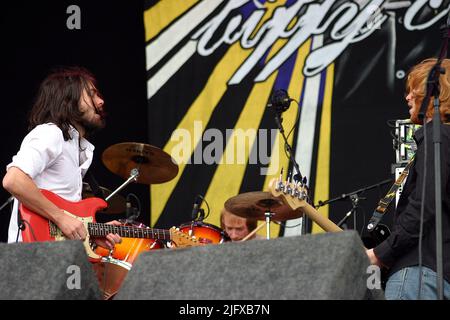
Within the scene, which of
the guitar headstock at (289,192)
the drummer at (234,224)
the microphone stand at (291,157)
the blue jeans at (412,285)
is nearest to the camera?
the blue jeans at (412,285)

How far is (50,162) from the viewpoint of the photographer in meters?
4.86

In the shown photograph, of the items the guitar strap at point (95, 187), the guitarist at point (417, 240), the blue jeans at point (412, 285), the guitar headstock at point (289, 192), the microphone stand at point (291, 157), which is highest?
the microphone stand at point (291, 157)

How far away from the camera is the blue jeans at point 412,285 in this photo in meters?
3.63

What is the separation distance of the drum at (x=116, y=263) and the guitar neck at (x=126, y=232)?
0.29 ft

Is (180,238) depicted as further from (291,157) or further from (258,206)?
(291,157)

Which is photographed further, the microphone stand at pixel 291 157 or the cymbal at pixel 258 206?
the cymbal at pixel 258 206

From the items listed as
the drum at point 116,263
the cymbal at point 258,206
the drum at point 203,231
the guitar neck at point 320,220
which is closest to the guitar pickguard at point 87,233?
the drum at point 116,263

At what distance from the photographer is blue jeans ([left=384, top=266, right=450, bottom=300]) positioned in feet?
11.9

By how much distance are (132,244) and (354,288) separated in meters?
3.30

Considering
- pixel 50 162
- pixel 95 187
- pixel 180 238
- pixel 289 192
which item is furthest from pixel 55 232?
pixel 289 192

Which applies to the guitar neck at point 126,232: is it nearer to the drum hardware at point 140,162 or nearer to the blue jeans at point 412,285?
the drum hardware at point 140,162

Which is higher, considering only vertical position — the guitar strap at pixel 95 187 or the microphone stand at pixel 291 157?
the microphone stand at pixel 291 157

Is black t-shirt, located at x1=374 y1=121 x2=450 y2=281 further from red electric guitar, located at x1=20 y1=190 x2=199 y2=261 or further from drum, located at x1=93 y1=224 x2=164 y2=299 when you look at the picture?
drum, located at x1=93 y1=224 x2=164 y2=299
